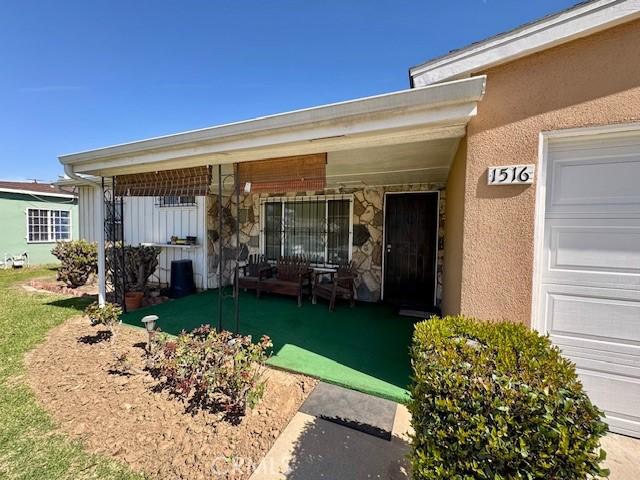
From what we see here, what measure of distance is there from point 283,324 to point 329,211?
Result: 9.37ft

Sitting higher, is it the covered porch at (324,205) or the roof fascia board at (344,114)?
the roof fascia board at (344,114)

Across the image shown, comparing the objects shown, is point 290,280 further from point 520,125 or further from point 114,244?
point 520,125

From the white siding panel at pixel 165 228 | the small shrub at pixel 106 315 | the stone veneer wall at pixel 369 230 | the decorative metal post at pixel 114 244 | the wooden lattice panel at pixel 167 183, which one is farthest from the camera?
the white siding panel at pixel 165 228

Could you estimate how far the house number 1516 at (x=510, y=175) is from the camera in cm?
197

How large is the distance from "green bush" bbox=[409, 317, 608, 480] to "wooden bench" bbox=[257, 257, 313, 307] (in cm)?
396

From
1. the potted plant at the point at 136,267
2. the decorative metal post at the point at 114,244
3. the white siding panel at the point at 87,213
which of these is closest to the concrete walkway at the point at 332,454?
the decorative metal post at the point at 114,244

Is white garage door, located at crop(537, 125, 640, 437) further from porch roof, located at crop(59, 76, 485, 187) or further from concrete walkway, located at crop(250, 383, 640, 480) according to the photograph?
porch roof, located at crop(59, 76, 485, 187)

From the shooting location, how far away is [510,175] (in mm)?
2008

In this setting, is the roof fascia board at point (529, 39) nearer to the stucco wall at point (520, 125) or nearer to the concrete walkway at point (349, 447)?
the stucco wall at point (520, 125)

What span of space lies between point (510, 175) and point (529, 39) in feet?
3.17

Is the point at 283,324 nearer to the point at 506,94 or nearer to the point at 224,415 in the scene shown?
the point at 224,415

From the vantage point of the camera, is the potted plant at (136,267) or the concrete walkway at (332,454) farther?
the potted plant at (136,267)

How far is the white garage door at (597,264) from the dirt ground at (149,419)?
233 cm

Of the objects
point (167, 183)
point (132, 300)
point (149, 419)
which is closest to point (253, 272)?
point (132, 300)
